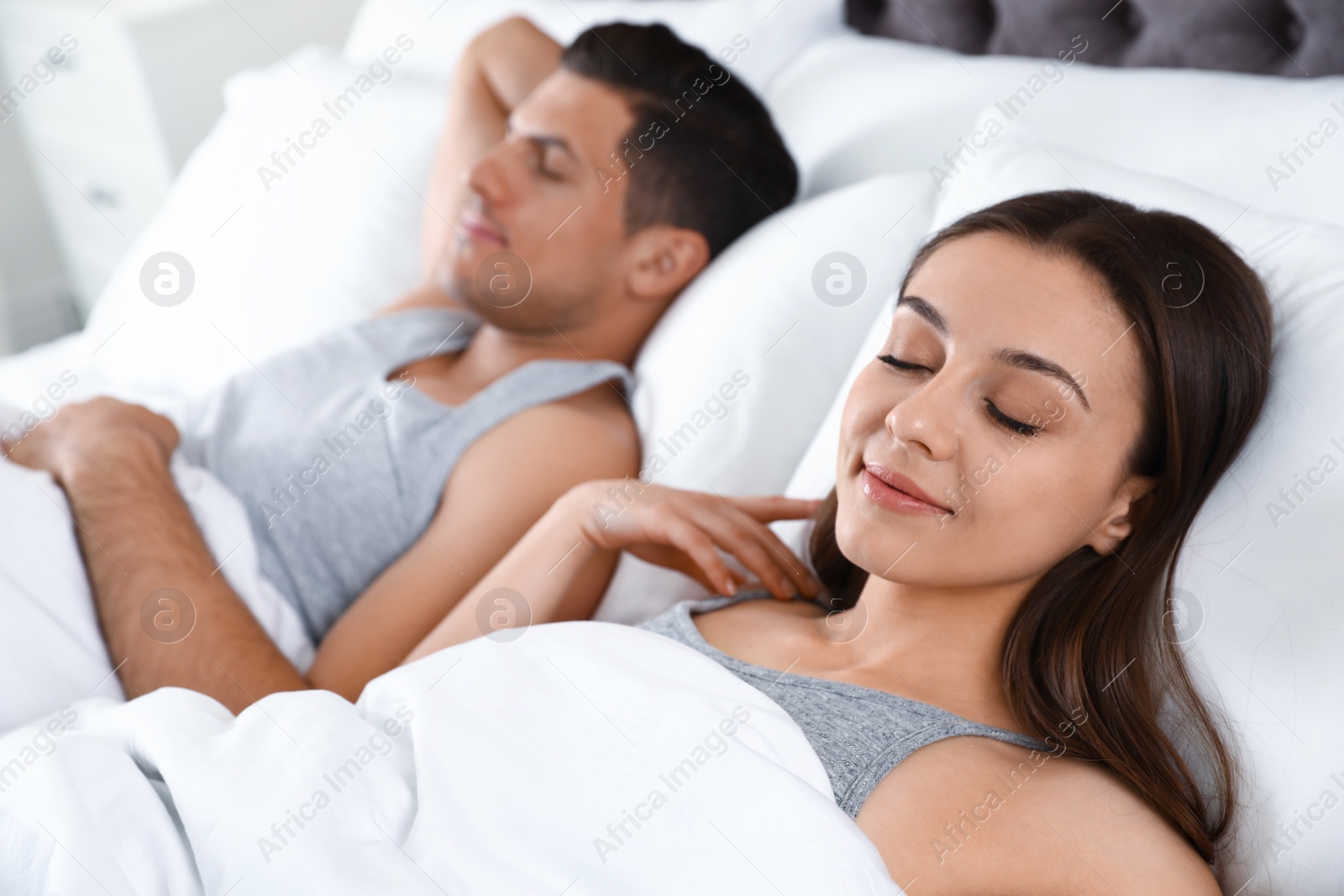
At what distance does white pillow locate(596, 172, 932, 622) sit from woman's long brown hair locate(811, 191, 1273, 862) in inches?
14.3

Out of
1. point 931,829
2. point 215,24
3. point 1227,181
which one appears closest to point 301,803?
point 931,829

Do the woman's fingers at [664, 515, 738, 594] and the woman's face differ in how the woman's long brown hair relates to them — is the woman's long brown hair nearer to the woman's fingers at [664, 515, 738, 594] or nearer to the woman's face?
the woman's face

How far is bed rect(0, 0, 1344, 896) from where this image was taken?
767mm

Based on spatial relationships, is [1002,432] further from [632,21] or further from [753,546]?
[632,21]

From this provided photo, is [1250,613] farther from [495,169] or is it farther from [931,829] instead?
[495,169]

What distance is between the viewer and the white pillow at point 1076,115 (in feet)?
3.41

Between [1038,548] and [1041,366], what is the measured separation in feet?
0.46

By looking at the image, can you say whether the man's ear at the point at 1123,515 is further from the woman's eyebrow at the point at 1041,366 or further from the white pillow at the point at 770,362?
the white pillow at the point at 770,362

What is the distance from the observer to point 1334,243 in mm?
856

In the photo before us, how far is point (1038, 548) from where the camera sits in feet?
2.63

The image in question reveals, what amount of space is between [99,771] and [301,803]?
0.17 meters

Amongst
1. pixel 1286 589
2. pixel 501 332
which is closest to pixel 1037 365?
pixel 1286 589

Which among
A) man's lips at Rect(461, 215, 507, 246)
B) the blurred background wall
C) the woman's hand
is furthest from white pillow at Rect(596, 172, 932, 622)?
the blurred background wall

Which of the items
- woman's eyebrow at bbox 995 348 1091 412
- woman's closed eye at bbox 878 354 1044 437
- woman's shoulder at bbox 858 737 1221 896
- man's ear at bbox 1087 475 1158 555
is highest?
woman's eyebrow at bbox 995 348 1091 412
